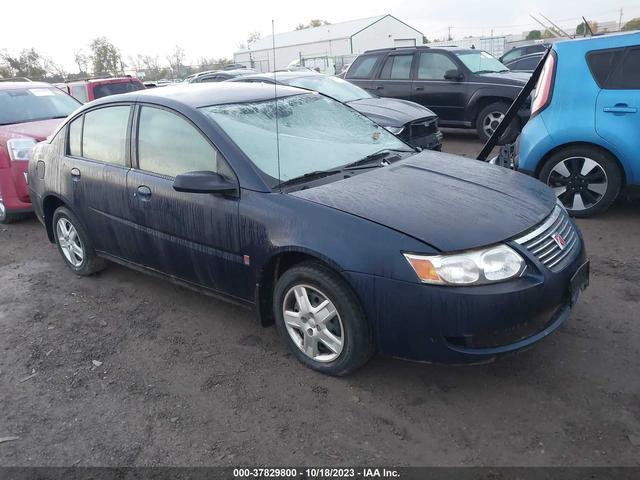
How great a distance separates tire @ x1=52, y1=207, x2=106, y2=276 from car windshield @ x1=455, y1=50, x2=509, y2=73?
7403 millimetres

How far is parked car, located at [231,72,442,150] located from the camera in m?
6.91

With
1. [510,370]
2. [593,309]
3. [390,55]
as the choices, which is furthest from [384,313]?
[390,55]

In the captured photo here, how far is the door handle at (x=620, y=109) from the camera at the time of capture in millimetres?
4812

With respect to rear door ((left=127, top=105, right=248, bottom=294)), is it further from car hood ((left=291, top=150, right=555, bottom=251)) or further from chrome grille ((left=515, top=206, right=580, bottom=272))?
chrome grille ((left=515, top=206, right=580, bottom=272))

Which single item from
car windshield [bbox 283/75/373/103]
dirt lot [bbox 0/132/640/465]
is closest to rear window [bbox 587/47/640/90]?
dirt lot [bbox 0/132/640/465]

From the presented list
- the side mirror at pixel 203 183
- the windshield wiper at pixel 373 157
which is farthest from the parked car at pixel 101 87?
the side mirror at pixel 203 183

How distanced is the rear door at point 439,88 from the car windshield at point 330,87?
5.71ft

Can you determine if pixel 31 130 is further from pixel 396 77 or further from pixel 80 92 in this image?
pixel 396 77

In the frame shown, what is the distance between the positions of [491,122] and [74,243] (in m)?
7.07

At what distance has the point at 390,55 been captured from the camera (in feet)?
33.4

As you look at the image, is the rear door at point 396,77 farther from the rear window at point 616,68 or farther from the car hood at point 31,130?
the car hood at point 31,130

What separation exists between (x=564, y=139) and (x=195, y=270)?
383 cm

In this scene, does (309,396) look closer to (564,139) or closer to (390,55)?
(564,139)

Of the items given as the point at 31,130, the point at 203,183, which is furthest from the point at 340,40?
the point at 203,183
